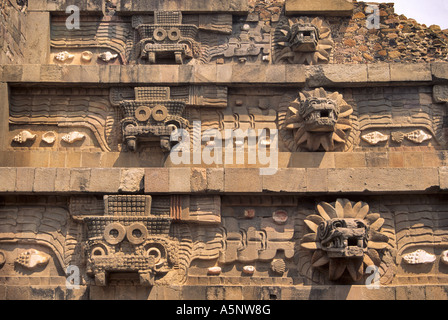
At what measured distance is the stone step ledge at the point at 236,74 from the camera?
11977 millimetres

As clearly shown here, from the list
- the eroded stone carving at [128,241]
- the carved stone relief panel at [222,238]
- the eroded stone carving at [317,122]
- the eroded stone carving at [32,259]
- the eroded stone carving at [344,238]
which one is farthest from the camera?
the eroded stone carving at [317,122]

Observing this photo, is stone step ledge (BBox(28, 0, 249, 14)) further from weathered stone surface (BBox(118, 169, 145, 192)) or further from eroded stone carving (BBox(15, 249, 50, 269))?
eroded stone carving (BBox(15, 249, 50, 269))

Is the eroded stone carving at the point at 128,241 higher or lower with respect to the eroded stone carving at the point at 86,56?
lower

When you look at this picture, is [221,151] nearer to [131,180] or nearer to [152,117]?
[152,117]

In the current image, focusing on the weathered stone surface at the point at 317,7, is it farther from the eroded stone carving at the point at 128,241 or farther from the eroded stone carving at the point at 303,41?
the eroded stone carving at the point at 128,241

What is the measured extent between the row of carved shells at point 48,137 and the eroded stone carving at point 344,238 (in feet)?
13.1

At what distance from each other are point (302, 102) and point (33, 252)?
4880 millimetres

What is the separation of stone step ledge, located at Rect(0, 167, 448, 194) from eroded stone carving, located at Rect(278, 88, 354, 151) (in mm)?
631

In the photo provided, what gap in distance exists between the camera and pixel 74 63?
12.6 metres

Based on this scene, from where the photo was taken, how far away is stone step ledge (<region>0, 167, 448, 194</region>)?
36.5 feet

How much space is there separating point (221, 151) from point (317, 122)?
1.63 m

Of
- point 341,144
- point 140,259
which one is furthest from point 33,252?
point 341,144

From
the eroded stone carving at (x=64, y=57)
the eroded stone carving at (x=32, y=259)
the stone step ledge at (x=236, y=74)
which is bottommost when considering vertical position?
the eroded stone carving at (x=32, y=259)

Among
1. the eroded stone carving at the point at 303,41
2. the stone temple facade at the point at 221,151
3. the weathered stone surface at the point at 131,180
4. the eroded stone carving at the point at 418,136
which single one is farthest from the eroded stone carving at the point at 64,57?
the eroded stone carving at the point at 418,136
